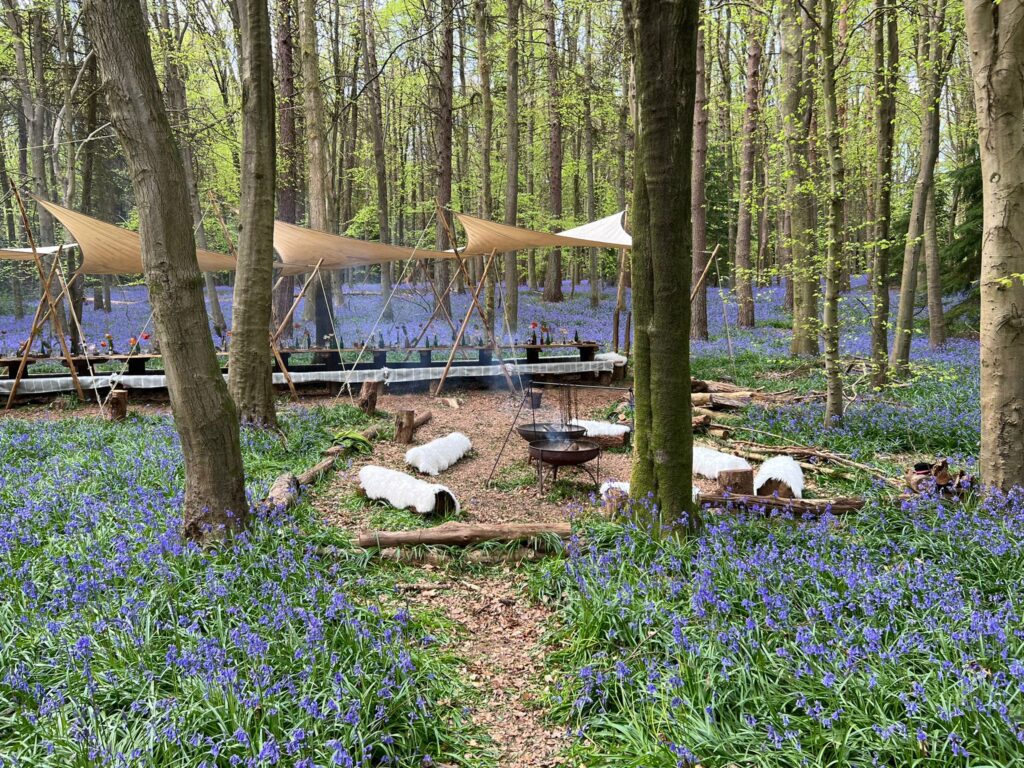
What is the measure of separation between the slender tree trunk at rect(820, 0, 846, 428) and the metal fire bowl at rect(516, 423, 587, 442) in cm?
321

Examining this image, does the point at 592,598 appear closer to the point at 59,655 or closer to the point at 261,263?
the point at 59,655

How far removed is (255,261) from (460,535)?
187 inches

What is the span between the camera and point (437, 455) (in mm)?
6734

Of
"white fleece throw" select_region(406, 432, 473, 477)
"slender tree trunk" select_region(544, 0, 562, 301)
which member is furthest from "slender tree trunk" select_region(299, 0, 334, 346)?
"slender tree trunk" select_region(544, 0, 562, 301)

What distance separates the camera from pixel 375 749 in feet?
7.82

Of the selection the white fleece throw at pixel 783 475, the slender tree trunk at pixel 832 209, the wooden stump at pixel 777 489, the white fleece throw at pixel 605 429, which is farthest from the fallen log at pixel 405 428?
the slender tree trunk at pixel 832 209

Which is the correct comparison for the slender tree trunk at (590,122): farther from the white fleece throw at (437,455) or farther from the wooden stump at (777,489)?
the wooden stump at (777,489)

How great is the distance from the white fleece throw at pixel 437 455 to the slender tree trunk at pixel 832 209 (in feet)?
14.9

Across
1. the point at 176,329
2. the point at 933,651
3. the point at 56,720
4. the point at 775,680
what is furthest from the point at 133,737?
the point at 933,651

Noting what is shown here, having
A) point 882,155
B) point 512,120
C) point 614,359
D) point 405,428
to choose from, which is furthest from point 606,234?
point 405,428

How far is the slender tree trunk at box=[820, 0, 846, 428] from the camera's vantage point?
6.56 meters

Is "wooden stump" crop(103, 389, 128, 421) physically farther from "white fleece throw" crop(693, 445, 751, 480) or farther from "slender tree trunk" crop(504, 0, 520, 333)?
"white fleece throw" crop(693, 445, 751, 480)

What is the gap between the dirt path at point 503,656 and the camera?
8.64 feet

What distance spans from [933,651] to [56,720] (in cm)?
361
